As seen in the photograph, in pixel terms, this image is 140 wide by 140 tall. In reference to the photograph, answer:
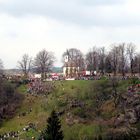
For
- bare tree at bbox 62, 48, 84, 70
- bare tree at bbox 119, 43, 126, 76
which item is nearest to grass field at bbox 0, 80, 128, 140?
bare tree at bbox 119, 43, 126, 76

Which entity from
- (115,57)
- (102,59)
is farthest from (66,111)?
(102,59)

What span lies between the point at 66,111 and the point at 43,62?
1586 inches

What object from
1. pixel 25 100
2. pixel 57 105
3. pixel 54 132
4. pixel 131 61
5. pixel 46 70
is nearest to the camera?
pixel 54 132

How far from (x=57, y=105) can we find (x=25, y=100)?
31.9ft

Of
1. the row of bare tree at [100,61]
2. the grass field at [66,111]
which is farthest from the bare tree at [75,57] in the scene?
the grass field at [66,111]

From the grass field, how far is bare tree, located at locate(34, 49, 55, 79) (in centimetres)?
1978

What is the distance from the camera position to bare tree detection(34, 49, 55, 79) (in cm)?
11556

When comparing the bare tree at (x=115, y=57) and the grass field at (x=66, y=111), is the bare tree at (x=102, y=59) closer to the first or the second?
the bare tree at (x=115, y=57)

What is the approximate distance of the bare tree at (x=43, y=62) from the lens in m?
116

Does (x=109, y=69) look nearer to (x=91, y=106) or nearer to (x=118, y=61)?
(x=118, y=61)

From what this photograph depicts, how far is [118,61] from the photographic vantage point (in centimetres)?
11069

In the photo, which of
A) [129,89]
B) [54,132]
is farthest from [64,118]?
[54,132]

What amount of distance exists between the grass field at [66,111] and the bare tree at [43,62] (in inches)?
779

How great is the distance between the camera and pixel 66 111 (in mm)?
77312
